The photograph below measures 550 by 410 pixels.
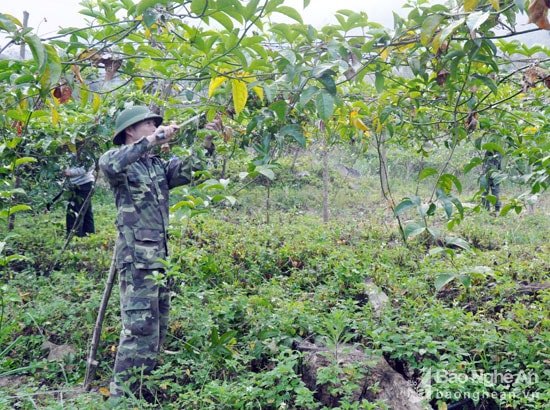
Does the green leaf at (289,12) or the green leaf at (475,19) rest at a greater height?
the green leaf at (289,12)

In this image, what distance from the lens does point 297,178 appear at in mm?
10945

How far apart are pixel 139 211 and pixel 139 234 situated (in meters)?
0.14

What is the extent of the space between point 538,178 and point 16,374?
3304 mm

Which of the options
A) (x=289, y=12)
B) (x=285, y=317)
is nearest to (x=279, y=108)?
(x=289, y=12)

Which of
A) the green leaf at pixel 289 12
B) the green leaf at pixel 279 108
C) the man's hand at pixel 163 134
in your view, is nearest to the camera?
the green leaf at pixel 289 12

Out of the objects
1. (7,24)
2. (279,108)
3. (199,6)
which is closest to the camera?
(7,24)

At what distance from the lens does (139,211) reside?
9.53ft

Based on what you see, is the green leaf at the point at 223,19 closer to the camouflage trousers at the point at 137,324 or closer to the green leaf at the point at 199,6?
the green leaf at the point at 199,6

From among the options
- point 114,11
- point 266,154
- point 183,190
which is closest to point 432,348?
point 266,154

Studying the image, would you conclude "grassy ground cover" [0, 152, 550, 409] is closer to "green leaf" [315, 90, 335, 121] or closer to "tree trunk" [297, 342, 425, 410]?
"tree trunk" [297, 342, 425, 410]

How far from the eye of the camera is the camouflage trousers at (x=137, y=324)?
2773mm

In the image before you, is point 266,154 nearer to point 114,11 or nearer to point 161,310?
point 114,11

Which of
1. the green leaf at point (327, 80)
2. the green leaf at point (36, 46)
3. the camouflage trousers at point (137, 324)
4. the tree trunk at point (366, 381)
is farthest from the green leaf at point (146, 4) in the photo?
the tree trunk at point (366, 381)

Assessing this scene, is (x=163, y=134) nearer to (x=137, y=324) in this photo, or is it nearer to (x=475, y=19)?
(x=137, y=324)
